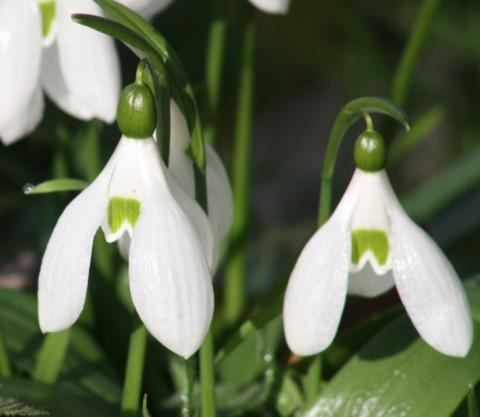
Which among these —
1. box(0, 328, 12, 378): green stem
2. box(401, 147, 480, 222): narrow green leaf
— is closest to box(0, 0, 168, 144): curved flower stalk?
box(0, 328, 12, 378): green stem

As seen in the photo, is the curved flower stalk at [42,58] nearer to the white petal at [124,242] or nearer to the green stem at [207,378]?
the white petal at [124,242]

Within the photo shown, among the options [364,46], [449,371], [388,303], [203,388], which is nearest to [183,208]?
[203,388]

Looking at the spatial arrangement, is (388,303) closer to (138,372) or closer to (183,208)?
(138,372)

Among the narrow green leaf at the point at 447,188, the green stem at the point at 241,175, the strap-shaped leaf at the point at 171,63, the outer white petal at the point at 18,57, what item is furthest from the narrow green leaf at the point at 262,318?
the narrow green leaf at the point at 447,188

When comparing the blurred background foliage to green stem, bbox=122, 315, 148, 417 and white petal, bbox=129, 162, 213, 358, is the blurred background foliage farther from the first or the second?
white petal, bbox=129, 162, 213, 358

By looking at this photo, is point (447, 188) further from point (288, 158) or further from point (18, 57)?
point (288, 158)
